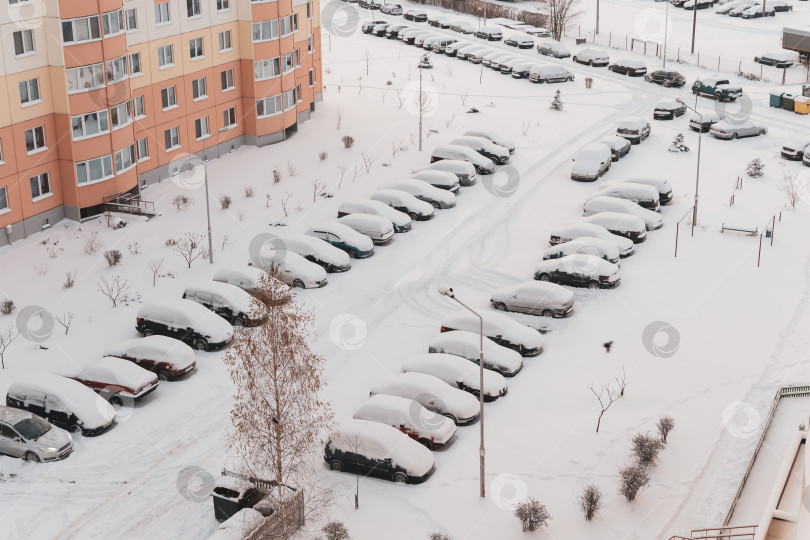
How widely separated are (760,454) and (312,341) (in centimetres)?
1588

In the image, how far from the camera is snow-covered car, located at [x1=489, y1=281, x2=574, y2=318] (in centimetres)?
3959

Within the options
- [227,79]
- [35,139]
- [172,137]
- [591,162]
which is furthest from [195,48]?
[591,162]

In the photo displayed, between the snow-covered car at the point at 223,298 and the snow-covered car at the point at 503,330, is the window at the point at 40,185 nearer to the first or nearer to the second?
the snow-covered car at the point at 223,298

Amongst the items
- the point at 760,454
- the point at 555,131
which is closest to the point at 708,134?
the point at 555,131

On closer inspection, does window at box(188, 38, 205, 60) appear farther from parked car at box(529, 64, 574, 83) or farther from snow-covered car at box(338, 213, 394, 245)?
parked car at box(529, 64, 574, 83)

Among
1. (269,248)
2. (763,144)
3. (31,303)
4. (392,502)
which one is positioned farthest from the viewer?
(763,144)

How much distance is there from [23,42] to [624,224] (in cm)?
2723

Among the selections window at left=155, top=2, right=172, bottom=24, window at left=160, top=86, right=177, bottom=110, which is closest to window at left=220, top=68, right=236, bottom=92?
window at left=160, top=86, right=177, bottom=110

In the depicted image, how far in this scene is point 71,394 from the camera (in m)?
32.2

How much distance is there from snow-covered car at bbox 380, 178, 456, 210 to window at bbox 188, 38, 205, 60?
41.9 feet

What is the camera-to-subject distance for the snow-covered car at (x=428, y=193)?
50.1 m

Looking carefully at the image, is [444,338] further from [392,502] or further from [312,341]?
[392,502]

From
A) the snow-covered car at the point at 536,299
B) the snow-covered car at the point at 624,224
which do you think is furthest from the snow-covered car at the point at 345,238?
the snow-covered car at the point at 624,224

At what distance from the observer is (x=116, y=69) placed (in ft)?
155
